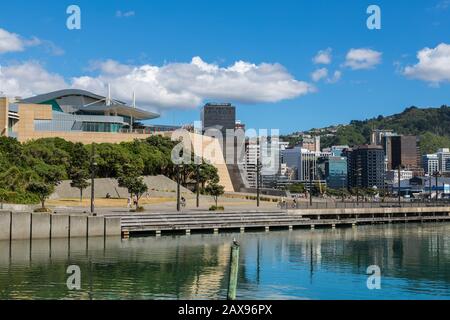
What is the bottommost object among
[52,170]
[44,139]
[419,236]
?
[419,236]

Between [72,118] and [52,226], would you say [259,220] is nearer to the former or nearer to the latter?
[52,226]

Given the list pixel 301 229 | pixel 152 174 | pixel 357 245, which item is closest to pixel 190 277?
pixel 357 245

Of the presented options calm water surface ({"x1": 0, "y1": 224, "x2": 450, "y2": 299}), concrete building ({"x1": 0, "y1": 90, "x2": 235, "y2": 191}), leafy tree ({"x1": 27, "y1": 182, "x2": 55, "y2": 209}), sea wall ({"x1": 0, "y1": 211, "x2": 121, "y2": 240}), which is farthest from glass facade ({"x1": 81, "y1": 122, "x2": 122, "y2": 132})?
sea wall ({"x1": 0, "y1": 211, "x2": 121, "y2": 240})

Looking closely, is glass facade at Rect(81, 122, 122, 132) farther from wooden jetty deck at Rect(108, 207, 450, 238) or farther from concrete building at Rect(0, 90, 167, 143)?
wooden jetty deck at Rect(108, 207, 450, 238)

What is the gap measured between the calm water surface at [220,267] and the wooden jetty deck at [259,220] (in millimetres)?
2773

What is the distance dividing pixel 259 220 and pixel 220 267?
28455 millimetres

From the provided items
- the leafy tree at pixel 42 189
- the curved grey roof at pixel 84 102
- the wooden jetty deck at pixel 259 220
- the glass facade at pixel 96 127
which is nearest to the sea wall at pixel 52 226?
the wooden jetty deck at pixel 259 220

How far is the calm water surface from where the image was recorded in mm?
30469

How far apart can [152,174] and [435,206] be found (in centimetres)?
4796

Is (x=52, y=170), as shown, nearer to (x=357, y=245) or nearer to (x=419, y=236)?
(x=357, y=245)

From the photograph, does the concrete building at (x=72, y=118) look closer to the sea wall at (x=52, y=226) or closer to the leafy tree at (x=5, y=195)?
the leafy tree at (x=5, y=195)

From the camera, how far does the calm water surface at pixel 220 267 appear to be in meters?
30.5

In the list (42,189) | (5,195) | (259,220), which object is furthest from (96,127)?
(5,195)

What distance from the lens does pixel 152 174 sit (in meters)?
102
